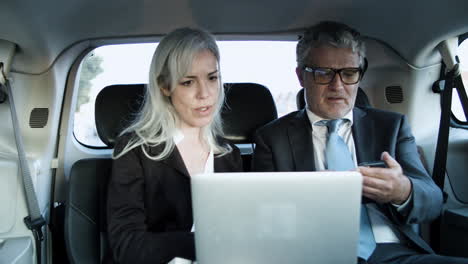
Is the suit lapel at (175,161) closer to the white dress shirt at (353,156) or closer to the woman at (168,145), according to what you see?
the woman at (168,145)

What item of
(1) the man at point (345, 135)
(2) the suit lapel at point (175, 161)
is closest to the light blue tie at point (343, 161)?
(1) the man at point (345, 135)

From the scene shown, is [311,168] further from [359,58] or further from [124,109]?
Answer: [124,109]

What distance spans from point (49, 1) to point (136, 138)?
0.80 metres

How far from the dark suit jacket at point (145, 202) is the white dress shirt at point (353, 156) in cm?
68

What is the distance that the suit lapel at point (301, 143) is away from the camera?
1.94m

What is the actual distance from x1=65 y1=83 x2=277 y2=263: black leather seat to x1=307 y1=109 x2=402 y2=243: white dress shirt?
1.30ft

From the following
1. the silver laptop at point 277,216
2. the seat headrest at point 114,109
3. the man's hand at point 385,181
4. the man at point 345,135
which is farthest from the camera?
the seat headrest at point 114,109

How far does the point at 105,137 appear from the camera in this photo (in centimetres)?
215

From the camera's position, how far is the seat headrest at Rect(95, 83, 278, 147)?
218 cm

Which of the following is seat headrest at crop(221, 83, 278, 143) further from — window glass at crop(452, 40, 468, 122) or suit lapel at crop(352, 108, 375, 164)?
window glass at crop(452, 40, 468, 122)

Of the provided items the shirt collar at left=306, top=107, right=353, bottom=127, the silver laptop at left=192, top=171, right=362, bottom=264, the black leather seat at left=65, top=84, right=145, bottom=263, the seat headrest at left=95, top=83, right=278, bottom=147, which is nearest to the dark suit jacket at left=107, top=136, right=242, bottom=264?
the black leather seat at left=65, top=84, right=145, bottom=263

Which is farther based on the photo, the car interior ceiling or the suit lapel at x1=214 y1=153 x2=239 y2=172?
the car interior ceiling

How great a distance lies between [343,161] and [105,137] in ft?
4.02

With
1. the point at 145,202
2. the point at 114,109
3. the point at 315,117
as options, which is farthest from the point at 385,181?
the point at 114,109
